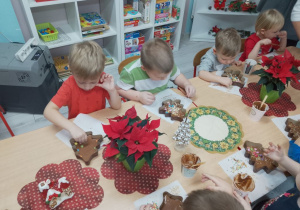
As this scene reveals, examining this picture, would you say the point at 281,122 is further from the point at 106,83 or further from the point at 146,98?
the point at 106,83

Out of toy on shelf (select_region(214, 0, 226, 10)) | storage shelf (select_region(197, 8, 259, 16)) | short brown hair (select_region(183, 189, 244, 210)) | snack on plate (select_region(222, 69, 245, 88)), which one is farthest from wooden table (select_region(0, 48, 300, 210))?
toy on shelf (select_region(214, 0, 226, 10))

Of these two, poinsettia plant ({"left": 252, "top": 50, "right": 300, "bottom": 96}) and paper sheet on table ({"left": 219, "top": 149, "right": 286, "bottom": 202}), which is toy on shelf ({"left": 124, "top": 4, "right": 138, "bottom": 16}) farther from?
paper sheet on table ({"left": 219, "top": 149, "right": 286, "bottom": 202})

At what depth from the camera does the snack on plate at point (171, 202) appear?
0.85 metres

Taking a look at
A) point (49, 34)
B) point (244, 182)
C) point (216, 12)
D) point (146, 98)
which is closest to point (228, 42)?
point (146, 98)

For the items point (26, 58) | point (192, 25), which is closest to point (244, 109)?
point (26, 58)

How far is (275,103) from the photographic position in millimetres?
1435

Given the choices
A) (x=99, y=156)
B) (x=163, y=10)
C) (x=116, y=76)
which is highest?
(x=163, y=10)

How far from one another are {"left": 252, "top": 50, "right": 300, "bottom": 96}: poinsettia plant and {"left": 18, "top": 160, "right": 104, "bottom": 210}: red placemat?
1.10 m

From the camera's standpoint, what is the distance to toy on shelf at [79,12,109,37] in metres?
2.54

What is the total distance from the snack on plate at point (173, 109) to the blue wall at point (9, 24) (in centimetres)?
197

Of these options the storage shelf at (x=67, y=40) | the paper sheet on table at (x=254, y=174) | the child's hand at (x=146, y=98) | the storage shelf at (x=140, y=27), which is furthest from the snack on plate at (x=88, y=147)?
the storage shelf at (x=140, y=27)

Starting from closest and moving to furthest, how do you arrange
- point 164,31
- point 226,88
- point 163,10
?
point 226,88
point 163,10
point 164,31

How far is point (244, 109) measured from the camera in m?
1.37

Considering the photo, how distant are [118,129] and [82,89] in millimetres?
597
